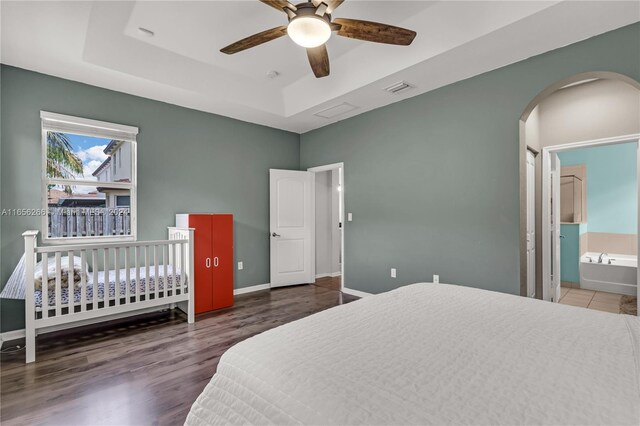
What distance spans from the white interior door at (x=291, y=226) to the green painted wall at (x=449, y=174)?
34.3 inches

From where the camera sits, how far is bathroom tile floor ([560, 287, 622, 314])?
3645 mm

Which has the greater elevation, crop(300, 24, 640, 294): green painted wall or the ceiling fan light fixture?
the ceiling fan light fixture

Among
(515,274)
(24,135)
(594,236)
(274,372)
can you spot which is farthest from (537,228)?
(24,135)

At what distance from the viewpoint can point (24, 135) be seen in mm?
2908

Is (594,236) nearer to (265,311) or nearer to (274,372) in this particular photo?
(265,311)

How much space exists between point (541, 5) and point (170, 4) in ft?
9.36

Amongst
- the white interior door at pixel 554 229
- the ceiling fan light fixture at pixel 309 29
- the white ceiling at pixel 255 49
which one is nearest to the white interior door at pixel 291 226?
the white ceiling at pixel 255 49

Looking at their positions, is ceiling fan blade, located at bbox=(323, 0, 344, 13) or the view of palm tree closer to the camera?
ceiling fan blade, located at bbox=(323, 0, 344, 13)

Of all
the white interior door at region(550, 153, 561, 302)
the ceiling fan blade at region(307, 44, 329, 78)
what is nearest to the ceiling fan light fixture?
the ceiling fan blade at region(307, 44, 329, 78)

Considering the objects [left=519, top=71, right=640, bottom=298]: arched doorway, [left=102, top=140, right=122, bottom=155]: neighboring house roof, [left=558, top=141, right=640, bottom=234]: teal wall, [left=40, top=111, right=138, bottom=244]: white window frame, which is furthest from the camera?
[left=558, top=141, right=640, bottom=234]: teal wall

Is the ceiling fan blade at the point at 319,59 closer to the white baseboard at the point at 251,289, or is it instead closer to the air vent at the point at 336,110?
the air vent at the point at 336,110

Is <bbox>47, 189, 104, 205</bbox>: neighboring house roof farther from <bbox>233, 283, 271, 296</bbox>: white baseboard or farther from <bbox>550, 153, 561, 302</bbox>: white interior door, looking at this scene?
<bbox>550, 153, 561, 302</bbox>: white interior door

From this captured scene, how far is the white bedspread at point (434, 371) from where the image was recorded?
2.34ft

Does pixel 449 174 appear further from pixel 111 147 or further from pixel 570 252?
pixel 111 147
